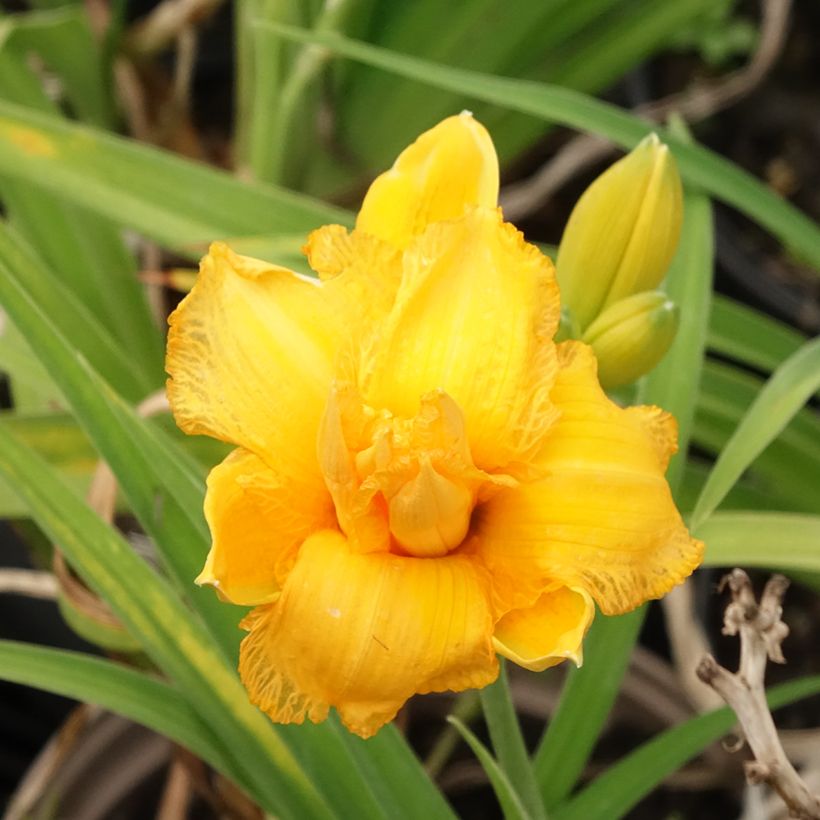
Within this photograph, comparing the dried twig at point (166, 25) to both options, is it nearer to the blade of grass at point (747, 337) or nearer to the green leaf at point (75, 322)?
the green leaf at point (75, 322)

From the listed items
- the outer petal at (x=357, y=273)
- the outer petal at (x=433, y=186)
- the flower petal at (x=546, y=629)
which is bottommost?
the flower petal at (x=546, y=629)

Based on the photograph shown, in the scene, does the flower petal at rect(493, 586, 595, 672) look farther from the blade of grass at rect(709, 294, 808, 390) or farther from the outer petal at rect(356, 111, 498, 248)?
the blade of grass at rect(709, 294, 808, 390)

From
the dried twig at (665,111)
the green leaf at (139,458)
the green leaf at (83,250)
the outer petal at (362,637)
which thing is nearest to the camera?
the outer petal at (362,637)

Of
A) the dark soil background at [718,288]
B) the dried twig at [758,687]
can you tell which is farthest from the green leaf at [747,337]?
the dried twig at [758,687]

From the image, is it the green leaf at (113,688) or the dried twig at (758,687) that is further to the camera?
the green leaf at (113,688)

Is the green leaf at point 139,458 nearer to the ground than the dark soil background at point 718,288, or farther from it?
farther from it

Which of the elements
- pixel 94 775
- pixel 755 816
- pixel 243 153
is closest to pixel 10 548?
pixel 94 775

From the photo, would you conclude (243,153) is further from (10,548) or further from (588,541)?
(588,541)
